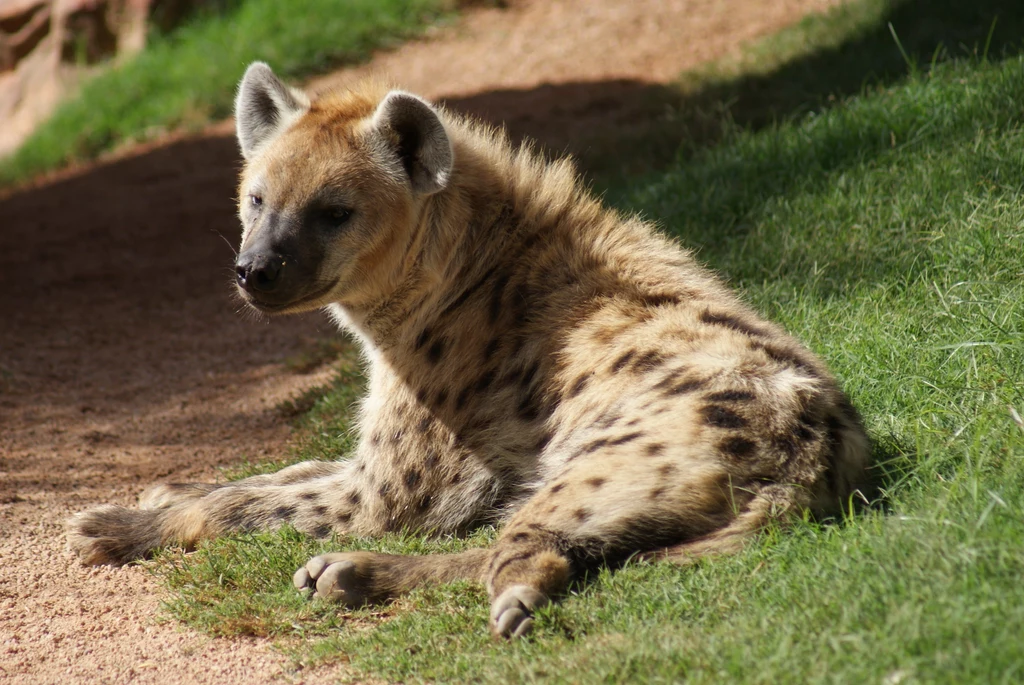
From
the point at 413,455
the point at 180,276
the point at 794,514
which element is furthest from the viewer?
the point at 180,276

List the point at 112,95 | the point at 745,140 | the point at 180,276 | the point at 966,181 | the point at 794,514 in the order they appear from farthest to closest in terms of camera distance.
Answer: the point at 112,95
the point at 180,276
the point at 745,140
the point at 966,181
the point at 794,514

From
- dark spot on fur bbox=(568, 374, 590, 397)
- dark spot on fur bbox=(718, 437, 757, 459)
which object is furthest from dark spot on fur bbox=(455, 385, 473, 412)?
dark spot on fur bbox=(718, 437, 757, 459)

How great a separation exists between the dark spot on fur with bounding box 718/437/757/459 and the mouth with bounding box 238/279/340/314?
4.04ft

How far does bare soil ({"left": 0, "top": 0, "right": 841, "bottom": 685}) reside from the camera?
2857 mm

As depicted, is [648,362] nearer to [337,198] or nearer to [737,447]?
[737,447]

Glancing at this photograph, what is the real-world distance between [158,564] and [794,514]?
5.90 ft

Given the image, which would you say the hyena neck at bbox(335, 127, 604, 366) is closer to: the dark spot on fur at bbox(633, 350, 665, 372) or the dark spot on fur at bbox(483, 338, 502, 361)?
the dark spot on fur at bbox(483, 338, 502, 361)

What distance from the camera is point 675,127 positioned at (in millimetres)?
6758

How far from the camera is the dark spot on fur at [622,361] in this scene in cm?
288

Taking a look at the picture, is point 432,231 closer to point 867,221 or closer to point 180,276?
point 867,221

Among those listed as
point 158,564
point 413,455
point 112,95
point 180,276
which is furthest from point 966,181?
point 112,95

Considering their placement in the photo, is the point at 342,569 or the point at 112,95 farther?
the point at 112,95

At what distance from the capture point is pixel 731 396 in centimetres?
262

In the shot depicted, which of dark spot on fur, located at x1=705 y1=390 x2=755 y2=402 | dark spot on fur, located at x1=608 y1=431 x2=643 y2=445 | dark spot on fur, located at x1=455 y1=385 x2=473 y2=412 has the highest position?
dark spot on fur, located at x1=705 y1=390 x2=755 y2=402
